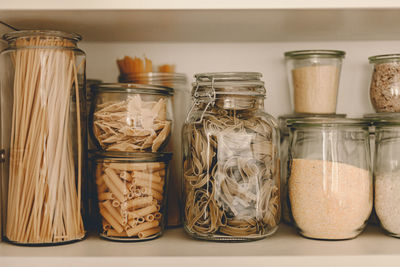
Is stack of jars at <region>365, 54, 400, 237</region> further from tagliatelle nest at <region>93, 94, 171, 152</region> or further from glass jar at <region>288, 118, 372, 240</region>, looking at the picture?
tagliatelle nest at <region>93, 94, 171, 152</region>

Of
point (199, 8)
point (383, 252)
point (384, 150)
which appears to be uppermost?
point (199, 8)

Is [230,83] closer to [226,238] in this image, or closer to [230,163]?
[230,163]

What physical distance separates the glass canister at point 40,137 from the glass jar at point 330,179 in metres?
0.41

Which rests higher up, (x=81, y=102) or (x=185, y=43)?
(x=185, y=43)

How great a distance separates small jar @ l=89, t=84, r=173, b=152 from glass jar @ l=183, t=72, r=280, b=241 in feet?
0.21

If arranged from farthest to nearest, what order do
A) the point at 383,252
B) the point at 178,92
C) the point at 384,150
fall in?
the point at 178,92, the point at 384,150, the point at 383,252

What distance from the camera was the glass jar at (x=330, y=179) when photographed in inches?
31.3

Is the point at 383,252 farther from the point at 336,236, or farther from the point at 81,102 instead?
the point at 81,102

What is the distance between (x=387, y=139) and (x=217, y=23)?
40cm

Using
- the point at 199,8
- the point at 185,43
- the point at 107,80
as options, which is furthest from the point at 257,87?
the point at 107,80

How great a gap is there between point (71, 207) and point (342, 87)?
0.68 m

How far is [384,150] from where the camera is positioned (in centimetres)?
86

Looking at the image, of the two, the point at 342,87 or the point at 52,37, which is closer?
the point at 52,37

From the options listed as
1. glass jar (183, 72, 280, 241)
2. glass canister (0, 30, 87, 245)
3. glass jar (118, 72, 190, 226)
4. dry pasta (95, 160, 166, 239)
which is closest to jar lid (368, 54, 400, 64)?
glass jar (183, 72, 280, 241)
